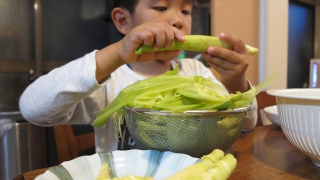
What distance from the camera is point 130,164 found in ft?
1.20

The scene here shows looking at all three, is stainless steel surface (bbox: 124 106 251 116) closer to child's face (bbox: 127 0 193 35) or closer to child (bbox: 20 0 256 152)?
child (bbox: 20 0 256 152)

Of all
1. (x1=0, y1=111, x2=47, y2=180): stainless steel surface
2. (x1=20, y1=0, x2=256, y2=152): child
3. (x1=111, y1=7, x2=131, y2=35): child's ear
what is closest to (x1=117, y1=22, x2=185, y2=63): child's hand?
(x1=20, y1=0, x2=256, y2=152): child

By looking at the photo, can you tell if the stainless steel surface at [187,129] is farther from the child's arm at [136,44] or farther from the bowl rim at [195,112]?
the child's arm at [136,44]

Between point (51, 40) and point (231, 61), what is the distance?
132cm

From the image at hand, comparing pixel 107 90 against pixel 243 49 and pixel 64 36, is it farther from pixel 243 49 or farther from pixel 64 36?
pixel 64 36

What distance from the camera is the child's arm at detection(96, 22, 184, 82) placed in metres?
0.44

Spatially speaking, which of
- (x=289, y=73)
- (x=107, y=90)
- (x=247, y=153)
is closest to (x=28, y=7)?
(x=107, y=90)

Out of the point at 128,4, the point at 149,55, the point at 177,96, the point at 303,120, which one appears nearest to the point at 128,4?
the point at 128,4

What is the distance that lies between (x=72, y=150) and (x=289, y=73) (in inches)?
106

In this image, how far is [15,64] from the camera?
150 centimetres

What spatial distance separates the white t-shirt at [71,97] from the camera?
1.55 feet

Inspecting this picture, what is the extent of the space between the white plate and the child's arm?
0.57 feet

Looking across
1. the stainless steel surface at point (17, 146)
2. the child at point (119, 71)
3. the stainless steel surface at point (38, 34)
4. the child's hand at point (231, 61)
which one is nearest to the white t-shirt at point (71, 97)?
the child at point (119, 71)

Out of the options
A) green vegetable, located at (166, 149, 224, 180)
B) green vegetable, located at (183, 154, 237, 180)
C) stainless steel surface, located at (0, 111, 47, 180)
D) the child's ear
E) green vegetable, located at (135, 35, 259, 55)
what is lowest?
stainless steel surface, located at (0, 111, 47, 180)
